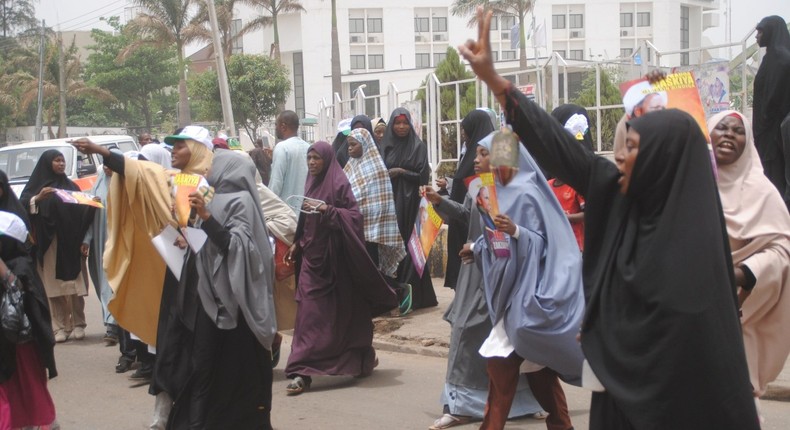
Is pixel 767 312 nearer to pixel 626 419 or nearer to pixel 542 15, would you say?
pixel 626 419

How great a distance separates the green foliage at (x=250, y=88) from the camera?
40000mm

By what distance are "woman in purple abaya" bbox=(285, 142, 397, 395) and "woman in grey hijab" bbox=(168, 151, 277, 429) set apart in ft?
4.77

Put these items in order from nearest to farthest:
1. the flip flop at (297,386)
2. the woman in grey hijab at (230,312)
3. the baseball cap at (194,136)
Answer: the woman in grey hijab at (230,312) < the baseball cap at (194,136) < the flip flop at (297,386)

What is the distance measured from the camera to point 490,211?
481cm

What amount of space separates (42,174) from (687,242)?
708 cm

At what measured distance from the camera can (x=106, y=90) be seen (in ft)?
172

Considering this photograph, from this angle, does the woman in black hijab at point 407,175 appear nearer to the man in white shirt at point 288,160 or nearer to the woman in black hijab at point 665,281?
the man in white shirt at point 288,160

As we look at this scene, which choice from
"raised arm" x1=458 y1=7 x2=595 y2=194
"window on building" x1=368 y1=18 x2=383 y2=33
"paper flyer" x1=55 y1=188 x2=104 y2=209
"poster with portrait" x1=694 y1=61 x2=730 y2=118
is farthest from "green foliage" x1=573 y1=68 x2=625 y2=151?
"window on building" x1=368 y1=18 x2=383 y2=33

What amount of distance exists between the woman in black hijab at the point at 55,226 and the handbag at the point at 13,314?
3.64 metres

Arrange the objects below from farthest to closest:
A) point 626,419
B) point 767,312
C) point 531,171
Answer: point 531,171
point 767,312
point 626,419

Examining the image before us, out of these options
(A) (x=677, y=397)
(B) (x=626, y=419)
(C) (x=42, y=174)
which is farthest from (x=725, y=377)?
(C) (x=42, y=174)

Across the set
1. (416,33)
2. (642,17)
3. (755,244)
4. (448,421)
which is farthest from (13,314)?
(642,17)

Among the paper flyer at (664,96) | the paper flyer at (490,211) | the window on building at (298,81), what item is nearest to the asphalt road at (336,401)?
the paper flyer at (490,211)

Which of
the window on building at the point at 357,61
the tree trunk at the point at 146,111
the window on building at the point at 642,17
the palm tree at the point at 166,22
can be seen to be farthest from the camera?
the window on building at the point at 642,17
